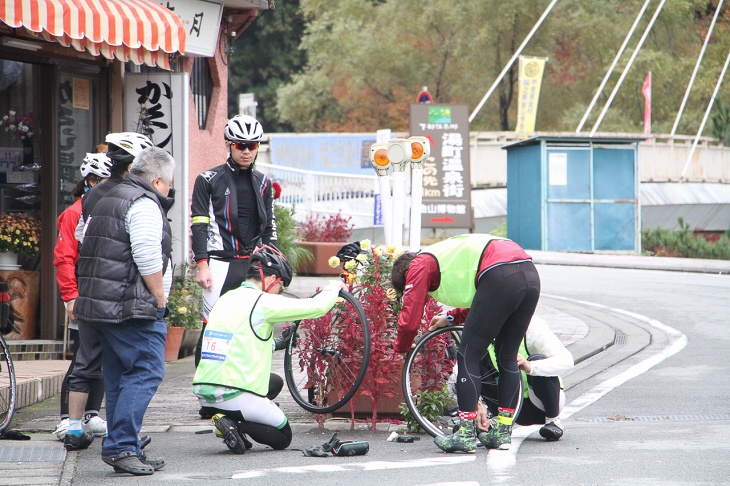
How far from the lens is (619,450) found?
635 cm

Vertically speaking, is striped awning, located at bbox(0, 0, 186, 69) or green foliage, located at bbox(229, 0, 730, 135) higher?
green foliage, located at bbox(229, 0, 730, 135)

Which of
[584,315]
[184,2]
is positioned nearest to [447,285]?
[184,2]

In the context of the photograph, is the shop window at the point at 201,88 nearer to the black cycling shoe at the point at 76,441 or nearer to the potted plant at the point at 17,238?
the potted plant at the point at 17,238

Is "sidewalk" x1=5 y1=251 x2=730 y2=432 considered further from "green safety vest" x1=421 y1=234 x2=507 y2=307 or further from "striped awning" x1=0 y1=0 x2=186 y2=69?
"striped awning" x1=0 y1=0 x2=186 y2=69

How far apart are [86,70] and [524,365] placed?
5800mm

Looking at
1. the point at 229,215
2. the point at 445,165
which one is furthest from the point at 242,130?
the point at 445,165

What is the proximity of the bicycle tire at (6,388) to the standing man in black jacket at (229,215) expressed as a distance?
4.11 ft

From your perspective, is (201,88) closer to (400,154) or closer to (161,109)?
(161,109)

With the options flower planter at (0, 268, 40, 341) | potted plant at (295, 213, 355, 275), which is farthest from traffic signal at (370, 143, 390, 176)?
potted plant at (295, 213, 355, 275)

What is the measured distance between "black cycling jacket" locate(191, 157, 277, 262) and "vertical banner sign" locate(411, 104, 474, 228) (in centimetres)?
1839

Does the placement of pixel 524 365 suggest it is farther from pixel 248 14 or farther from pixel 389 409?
pixel 248 14

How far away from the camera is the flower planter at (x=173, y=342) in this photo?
1038 cm

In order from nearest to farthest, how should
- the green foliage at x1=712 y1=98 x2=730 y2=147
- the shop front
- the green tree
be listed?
the shop front → the green foliage at x1=712 y1=98 x2=730 y2=147 → the green tree

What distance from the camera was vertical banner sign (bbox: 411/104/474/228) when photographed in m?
25.9
